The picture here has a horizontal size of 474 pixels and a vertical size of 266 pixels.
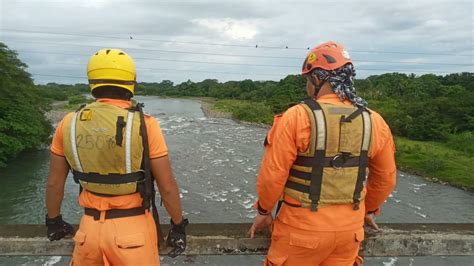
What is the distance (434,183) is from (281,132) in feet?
94.6

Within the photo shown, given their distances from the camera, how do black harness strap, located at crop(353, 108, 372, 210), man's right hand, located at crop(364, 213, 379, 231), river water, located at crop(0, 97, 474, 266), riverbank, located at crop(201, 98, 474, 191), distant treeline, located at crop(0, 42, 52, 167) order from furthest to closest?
distant treeline, located at crop(0, 42, 52, 167)
riverbank, located at crop(201, 98, 474, 191)
river water, located at crop(0, 97, 474, 266)
man's right hand, located at crop(364, 213, 379, 231)
black harness strap, located at crop(353, 108, 372, 210)

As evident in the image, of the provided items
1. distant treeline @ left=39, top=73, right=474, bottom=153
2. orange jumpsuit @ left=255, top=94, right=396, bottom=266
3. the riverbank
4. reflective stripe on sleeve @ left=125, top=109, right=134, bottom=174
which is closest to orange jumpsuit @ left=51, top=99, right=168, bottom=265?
reflective stripe on sleeve @ left=125, top=109, right=134, bottom=174

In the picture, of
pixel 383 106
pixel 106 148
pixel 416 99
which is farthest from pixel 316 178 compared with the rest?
pixel 416 99

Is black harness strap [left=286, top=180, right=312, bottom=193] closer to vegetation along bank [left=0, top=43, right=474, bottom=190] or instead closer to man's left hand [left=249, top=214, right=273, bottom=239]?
man's left hand [left=249, top=214, right=273, bottom=239]

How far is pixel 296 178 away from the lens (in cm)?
273

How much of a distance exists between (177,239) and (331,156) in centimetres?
114

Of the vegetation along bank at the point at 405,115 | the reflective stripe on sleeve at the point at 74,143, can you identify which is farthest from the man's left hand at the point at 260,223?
the vegetation along bank at the point at 405,115

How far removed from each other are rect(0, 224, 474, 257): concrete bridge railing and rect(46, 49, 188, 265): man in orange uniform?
1.13 feet

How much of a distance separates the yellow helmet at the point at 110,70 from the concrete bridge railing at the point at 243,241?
43.6 inches

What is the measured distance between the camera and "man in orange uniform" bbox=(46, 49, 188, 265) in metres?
2.53

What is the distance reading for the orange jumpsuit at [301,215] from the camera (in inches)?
104

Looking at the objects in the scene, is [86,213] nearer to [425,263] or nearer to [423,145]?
[425,263]

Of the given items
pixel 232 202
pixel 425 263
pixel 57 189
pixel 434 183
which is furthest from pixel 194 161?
pixel 57 189

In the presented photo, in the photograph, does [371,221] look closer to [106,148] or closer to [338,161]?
[338,161]
